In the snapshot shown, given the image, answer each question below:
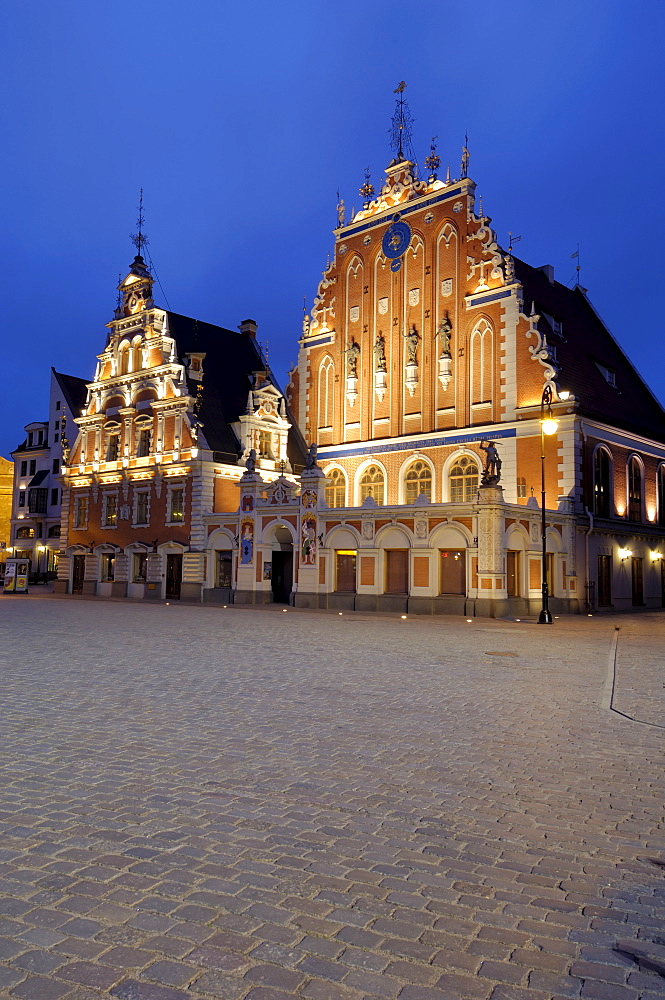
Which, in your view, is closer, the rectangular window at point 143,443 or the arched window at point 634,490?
the arched window at point 634,490

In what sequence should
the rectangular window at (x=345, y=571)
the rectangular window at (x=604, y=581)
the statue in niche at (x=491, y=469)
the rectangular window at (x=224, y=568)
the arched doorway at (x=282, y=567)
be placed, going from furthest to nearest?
the rectangular window at (x=224, y=568) → the arched doorway at (x=282, y=567) → the rectangular window at (x=604, y=581) → the rectangular window at (x=345, y=571) → the statue in niche at (x=491, y=469)

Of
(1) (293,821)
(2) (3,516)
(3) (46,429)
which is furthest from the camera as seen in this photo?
(2) (3,516)

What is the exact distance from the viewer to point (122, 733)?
26.0 ft

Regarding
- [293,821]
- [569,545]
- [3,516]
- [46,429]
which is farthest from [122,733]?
[3,516]

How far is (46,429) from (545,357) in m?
42.4

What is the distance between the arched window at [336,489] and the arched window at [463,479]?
676 cm

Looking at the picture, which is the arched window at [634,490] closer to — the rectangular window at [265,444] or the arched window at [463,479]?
the arched window at [463,479]

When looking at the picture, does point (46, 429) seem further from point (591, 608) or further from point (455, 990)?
point (455, 990)

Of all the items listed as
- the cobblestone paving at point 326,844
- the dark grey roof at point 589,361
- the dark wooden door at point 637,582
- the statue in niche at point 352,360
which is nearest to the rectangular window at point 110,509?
the statue in niche at point 352,360

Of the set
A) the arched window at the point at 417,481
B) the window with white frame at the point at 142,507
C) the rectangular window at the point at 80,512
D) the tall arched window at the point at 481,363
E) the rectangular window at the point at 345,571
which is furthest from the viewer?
the rectangular window at the point at 80,512

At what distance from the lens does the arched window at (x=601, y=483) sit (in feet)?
115

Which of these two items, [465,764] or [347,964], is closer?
[347,964]

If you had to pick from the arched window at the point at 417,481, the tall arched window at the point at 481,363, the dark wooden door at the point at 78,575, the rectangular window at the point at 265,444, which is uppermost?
the tall arched window at the point at 481,363

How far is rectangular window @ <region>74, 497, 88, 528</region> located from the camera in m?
47.3
